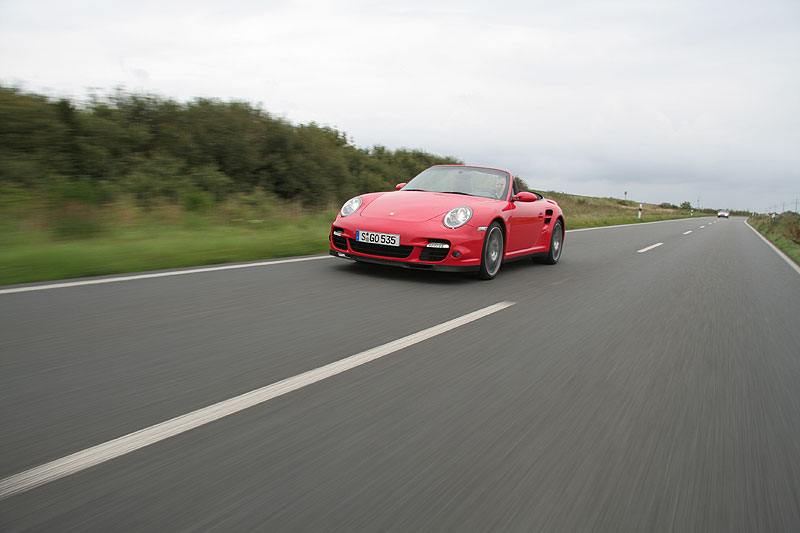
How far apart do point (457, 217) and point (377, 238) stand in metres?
0.96

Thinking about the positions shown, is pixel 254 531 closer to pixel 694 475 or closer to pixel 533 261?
pixel 694 475

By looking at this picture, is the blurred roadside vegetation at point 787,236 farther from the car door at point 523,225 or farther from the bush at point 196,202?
the bush at point 196,202

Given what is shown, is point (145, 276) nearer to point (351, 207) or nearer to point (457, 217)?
point (351, 207)

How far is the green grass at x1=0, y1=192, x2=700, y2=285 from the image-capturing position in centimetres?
603

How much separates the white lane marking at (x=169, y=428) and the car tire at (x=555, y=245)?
5.74 meters

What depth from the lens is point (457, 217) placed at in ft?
21.1

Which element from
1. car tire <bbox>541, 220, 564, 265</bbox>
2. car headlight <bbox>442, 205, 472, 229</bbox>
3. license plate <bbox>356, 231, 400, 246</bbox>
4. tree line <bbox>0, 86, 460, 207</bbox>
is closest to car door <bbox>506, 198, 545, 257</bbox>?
car tire <bbox>541, 220, 564, 265</bbox>

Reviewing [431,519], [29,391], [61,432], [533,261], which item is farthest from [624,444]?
[533,261]

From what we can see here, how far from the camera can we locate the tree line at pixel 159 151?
11078 mm

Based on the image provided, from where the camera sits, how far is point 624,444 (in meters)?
2.45

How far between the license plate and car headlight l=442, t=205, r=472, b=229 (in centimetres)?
62

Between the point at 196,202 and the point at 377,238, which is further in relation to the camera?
the point at 196,202

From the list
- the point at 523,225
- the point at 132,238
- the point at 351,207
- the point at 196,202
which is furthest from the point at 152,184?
the point at 523,225

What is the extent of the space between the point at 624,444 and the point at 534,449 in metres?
0.43
